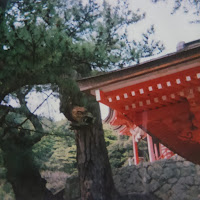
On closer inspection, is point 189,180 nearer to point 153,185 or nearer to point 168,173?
point 168,173

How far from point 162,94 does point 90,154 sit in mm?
3843

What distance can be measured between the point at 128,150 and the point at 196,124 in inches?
524

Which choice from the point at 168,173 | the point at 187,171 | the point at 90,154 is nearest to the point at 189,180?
the point at 187,171

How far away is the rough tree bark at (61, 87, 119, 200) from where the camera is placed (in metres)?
6.54

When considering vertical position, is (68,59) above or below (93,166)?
above

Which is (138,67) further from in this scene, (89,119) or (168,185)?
(168,185)

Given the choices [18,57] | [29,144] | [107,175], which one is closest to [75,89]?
[18,57]

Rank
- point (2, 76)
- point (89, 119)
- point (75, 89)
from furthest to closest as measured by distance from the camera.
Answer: point (89, 119) < point (75, 89) < point (2, 76)

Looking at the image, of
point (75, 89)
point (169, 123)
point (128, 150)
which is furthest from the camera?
point (128, 150)

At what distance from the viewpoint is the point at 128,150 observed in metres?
16.4

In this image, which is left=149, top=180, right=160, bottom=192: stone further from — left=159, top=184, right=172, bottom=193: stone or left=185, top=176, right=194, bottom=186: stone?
left=185, top=176, right=194, bottom=186: stone

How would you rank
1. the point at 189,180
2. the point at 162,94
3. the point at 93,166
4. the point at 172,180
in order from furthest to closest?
1. the point at 172,180
2. the point at 189,180
3. the point at 93,166
4. the point at 162,94

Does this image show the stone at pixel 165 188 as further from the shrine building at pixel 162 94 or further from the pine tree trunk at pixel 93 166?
the shrine building at pixel 162 94

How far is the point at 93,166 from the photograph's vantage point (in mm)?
6727
